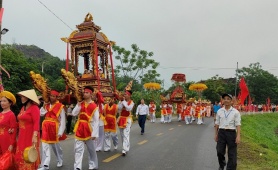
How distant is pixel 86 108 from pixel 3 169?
2601 mm

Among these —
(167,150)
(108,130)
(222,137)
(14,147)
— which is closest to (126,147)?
(108,130)

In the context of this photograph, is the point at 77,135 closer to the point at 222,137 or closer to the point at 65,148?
the point at 222,137

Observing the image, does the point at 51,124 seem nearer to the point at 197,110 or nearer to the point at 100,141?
the point at 100,141

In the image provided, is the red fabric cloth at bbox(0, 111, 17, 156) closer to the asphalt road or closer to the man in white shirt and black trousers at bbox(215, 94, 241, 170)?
the asphalt road

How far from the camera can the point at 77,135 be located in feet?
23.6

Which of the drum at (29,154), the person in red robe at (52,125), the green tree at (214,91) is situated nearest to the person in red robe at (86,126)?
the person in red robe at (52,125)

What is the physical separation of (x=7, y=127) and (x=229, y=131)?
448cm

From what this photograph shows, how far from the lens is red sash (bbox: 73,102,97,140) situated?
719 cm

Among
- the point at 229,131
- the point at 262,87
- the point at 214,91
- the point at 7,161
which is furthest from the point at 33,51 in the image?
the point at 7,161

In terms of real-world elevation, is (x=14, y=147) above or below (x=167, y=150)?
above

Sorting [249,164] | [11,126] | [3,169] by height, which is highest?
[11,126]

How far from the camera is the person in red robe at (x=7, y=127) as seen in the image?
531 centimetres

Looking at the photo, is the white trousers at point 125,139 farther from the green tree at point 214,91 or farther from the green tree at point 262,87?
the green tree at point 262,87

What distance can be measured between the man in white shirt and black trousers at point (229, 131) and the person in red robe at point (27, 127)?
3931mm
